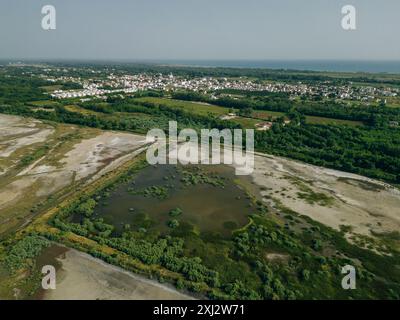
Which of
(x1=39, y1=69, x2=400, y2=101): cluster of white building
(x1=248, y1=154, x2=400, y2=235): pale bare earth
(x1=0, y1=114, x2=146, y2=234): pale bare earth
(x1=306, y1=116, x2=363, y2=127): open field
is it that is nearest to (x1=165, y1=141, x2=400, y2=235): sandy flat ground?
(x1=248, y1=154, x2=400, y2=235): pale bare earth

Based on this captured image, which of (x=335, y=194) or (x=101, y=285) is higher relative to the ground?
(x=335, y=194)

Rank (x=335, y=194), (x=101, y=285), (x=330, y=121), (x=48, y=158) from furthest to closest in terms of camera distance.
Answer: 1. (x=330, y=121)
2. (x=48, y=158)
3. (x=335, y=194)
4. (x=101, y=285)

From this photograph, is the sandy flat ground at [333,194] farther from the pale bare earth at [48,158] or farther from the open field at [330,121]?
the open field at [330,121]

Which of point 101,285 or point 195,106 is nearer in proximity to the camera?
point 101,285

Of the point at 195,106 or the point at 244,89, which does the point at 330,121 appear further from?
the point at 244,89

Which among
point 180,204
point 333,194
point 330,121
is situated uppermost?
point 330,121

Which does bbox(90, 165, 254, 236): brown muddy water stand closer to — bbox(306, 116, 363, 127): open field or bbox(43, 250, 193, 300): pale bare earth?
bbox(43, 250, 193, 300): pale bare earth

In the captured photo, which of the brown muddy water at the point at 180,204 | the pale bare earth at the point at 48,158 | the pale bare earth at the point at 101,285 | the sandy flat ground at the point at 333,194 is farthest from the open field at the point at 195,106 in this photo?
the pale bare earth at the point at 101,285

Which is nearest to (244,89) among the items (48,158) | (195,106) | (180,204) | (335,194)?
(195,106)
